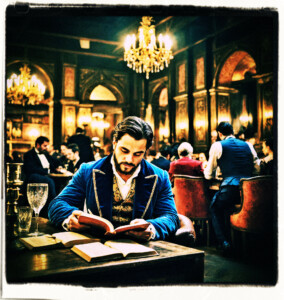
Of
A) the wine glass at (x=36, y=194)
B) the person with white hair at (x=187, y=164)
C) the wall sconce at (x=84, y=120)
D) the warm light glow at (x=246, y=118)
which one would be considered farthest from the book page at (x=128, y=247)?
the wall sconce at (x=84, y=120)

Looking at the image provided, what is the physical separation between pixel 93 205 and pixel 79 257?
0.54 metres

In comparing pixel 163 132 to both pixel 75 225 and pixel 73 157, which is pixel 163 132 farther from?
pixel 75 225

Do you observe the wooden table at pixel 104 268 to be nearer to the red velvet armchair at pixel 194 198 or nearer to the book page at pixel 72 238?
the book page at pixel 72 238

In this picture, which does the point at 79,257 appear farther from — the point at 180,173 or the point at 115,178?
the point at 180,173

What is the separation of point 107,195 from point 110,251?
0.55 metres

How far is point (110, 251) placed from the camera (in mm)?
957

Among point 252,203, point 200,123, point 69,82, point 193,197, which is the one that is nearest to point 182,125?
point 200,123

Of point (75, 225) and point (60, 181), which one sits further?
point (60, 181)

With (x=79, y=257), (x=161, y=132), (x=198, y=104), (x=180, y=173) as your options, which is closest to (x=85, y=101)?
(x=161, y=132)

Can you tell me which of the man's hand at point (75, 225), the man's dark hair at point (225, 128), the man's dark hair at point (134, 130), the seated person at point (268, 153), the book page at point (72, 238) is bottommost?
the book page at point (72, 238)

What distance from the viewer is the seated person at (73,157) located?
14.9ft

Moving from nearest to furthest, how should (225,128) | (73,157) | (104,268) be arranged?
1. (104,268)
2. (225,128)
3. (73,157)

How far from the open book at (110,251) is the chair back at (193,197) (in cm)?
252
